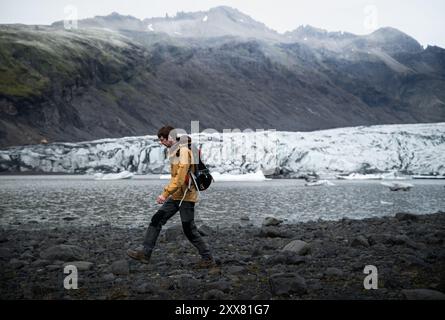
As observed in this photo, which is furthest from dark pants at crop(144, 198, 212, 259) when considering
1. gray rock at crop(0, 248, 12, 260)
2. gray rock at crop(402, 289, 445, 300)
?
gray rock at crop(402, 289, 445, 300)

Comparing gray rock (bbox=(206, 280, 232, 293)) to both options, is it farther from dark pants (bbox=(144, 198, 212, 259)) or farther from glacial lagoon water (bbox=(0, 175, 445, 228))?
glacial lagoon water (bbox=(0, 175, 445, 228))

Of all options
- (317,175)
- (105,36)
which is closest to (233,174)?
(317,175)

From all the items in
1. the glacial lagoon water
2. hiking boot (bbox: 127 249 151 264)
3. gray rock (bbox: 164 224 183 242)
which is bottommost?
the glacial lagoon water

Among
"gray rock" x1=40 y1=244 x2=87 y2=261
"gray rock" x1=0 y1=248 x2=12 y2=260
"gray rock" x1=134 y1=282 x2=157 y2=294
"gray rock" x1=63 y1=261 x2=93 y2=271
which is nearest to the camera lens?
"gray rock" x1=134 y1=282 x2=157 y2=294

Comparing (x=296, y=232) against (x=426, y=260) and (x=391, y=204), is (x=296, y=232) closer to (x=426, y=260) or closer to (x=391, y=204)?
(x=426, y=260)

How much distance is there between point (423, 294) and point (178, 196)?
11.6 ft

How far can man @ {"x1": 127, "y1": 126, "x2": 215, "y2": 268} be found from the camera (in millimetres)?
7309

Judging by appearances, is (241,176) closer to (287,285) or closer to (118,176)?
(118,176)

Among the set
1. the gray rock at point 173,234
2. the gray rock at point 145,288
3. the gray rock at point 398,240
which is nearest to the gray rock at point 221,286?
the gray rock at point 145,288

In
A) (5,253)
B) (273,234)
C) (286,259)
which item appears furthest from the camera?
(273,234)

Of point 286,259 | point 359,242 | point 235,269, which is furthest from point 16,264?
point 359,242

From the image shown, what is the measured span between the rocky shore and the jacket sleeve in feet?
3.81

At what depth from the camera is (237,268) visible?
7465 millimetres

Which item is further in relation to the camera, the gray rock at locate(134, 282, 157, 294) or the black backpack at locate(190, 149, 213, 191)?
the black backpack at locate(190, 149, 213, 191)
